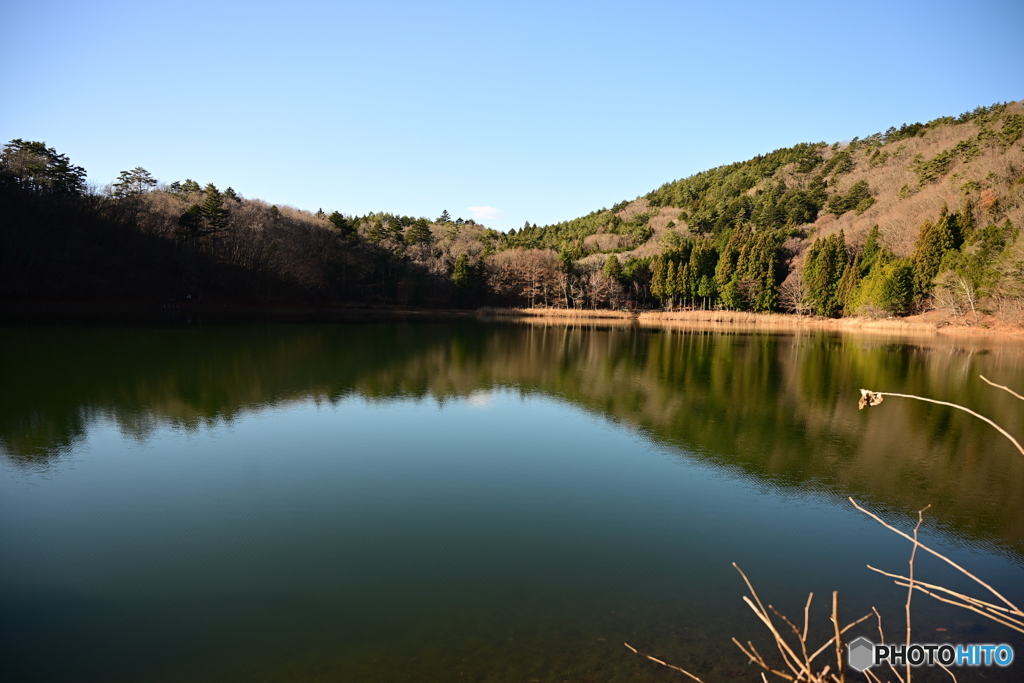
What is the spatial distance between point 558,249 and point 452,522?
71.4 meters

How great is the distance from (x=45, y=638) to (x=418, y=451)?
17.4 ft

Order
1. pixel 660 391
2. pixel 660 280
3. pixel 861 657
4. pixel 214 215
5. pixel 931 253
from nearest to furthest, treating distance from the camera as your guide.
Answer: pixel 861 657, pixel 660 391, pixel 931 253, pixel 214 215, pixel 660 280

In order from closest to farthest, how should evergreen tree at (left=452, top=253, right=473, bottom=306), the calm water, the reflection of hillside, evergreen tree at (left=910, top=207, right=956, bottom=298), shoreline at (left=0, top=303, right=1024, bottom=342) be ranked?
the calm water < the reflection of hillside < shoreline at (left=0, top=303, right=1024, bottom=342) < evergreen tree at (left=910, top=207, right=956, bottom=298) < evergreen tree at (left=452, top=253, right=473, bottom=306)

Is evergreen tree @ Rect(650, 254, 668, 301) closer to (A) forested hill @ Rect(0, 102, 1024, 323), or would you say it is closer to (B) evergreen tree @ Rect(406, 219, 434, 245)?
(A) forested hill @ Rect(0, 102, 1024, 323)

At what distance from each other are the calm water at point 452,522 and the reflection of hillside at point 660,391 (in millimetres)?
103

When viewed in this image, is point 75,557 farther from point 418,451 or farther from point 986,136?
point 986,136

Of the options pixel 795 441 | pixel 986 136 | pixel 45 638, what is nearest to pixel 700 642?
pixel 45 638

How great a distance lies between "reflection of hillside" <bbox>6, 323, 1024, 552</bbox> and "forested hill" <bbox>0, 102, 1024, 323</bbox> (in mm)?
16845

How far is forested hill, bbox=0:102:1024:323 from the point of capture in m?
37.6

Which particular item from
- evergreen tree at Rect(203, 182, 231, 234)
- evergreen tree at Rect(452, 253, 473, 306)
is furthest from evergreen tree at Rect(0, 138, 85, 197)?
evergreen tree at Rect(452, 253, 473, 306)

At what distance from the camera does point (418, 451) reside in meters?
9.05

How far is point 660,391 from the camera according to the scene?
583 inches

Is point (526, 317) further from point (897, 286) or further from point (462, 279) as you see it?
point (897, 286)

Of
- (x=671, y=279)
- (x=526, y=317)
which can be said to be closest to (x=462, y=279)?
(x=526, y=317)
